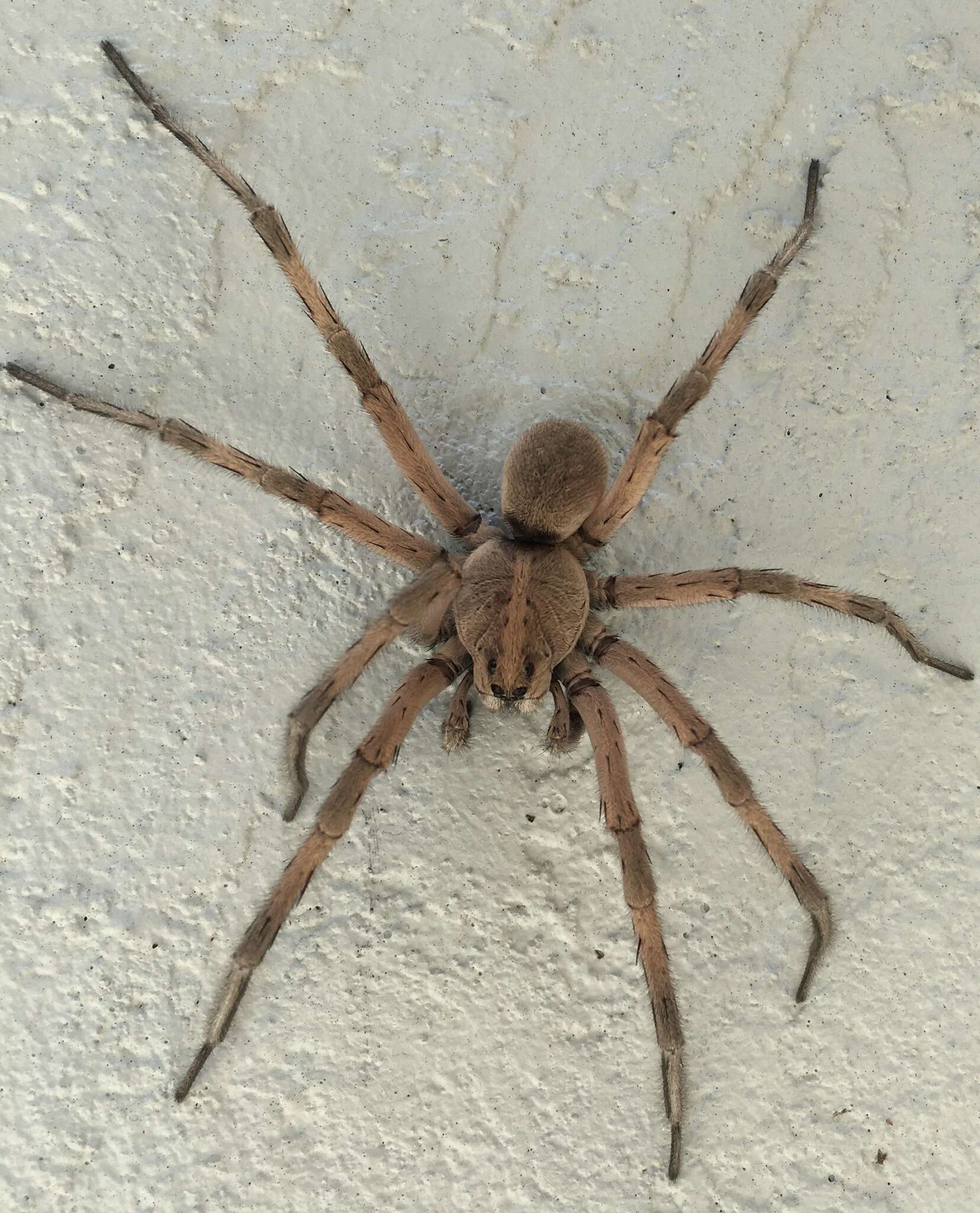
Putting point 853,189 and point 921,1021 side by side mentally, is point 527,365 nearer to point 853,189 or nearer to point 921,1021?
point 853,189

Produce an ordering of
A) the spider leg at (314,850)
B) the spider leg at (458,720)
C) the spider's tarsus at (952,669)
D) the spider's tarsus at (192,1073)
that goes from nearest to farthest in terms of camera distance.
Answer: the spider leg at (314,850) < the spider's tarsus at (192,1073) < the spider leg at (458,720) < the spider's tarsus at (952,669)

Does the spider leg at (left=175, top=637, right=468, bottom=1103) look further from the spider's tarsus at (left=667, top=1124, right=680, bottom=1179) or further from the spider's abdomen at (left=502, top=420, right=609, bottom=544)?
the spider's tarsus at (left=667, top=1124, right=680, bottom=1179)

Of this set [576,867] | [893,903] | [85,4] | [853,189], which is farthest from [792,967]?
[85,4]

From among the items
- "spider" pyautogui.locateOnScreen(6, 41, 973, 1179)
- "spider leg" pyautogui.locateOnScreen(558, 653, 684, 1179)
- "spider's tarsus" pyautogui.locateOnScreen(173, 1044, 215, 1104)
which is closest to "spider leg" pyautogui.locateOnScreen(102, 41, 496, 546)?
"spider" pyautogui.locateOnScreen(6, 41, 973, 1179)

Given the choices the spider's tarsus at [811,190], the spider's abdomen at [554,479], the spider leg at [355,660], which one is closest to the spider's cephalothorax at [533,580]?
the spider's abdomen at [554,479]

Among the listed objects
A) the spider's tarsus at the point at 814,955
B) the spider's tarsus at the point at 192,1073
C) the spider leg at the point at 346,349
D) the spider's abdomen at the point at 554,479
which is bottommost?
the spider's tarsus at the point at 192,1073

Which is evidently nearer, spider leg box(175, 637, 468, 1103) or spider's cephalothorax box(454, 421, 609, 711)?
spider leg box(175, 637, 468, 1103)

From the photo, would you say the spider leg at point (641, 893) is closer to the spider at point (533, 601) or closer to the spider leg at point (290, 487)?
the spider at point (533, 601)
